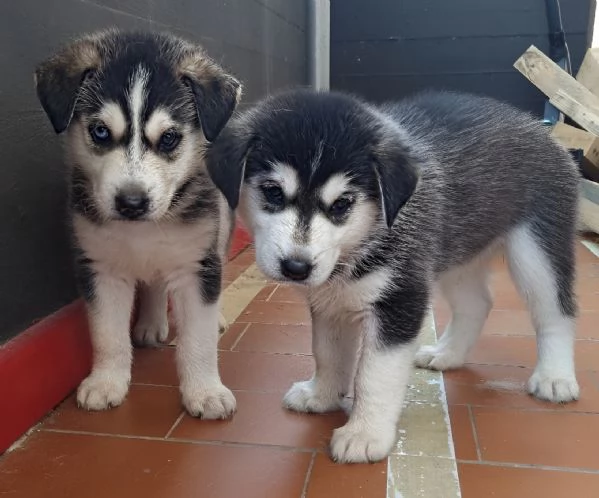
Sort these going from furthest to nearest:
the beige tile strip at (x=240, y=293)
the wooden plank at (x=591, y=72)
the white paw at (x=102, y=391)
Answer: the wooden plank at (x=591, y=72) → the beige tile strip at (x=240, y=293) → the white paw at (x=102, y=391)

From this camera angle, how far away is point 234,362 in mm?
3369

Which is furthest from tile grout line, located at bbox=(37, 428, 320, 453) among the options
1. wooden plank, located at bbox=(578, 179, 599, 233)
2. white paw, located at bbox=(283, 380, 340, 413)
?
wooden plank, located at bbox=(578, 179, 599, 233)

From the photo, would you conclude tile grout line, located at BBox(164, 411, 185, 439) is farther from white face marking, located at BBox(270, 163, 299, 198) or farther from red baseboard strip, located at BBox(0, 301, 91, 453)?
white face marking, located at BBox(270, 163, 299, 198)

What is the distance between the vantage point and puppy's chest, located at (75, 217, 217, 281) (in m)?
2.73

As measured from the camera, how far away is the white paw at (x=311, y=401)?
9.29ft

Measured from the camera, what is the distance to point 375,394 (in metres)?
2.42

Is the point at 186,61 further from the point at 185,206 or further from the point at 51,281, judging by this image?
the point at 51,281

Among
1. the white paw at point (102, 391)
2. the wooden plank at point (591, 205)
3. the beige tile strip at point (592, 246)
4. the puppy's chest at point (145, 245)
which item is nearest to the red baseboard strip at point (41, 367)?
the white paw at point (102, 391)

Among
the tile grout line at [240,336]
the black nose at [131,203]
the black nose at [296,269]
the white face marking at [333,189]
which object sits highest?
the white face marking at [333,189]

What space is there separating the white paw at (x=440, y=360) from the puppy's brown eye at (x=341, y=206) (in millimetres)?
1307

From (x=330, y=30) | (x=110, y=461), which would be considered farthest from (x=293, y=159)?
(x=330, y=30)

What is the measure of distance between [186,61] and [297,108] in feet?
2.03

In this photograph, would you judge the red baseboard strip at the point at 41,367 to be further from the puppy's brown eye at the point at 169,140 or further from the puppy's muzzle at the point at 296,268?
the puppy's muzzle at the point at 296,268

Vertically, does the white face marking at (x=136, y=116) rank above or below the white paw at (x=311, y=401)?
above
